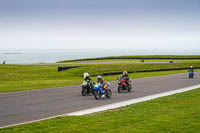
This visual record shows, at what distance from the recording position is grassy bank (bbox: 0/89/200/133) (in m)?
10.1

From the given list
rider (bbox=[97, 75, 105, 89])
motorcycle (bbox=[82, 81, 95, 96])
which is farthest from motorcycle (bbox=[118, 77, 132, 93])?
rider (bbox=[97, 75, 105, 89])

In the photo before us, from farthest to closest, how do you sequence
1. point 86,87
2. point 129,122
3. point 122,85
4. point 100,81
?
point 122,85, point 86,87, point 100,81, point 129,122

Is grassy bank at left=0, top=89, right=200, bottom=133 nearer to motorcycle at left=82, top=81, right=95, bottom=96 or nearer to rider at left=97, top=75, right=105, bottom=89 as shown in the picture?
rider at left=97, top=75, right=105, bottom=89

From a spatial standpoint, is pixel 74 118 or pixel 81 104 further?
pixel 81 104

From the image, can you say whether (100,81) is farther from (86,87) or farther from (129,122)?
(129,122)

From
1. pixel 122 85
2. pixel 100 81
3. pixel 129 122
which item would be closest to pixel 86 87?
pixel 100 81

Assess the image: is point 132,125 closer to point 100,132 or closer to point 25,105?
point 100,132

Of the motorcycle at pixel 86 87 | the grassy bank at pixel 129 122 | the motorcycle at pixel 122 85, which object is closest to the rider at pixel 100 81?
the motorcycle at pixel 86 87

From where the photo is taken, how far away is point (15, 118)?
41.4 feet

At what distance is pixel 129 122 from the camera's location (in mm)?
11297

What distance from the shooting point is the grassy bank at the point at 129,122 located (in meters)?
10.1

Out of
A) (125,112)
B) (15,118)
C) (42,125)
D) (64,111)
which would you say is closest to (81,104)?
(64,111)

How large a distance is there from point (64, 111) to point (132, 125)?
14.2 ft

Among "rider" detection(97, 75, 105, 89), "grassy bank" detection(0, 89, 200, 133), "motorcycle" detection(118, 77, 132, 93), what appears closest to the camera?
"grassy bank" detection(0, 89, 200, 133)
